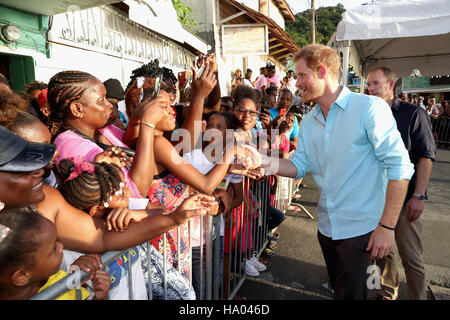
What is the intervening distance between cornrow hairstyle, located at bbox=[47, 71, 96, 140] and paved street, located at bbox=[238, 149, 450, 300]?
2.62 metres

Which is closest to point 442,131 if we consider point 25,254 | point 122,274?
point 122,274

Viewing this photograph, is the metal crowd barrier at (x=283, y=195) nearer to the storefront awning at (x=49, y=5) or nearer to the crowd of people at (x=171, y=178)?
the crowd of people at (x=171, y=178)

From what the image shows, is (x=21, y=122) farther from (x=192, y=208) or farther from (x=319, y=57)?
(x=319, y=57)

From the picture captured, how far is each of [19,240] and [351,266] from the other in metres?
2.12

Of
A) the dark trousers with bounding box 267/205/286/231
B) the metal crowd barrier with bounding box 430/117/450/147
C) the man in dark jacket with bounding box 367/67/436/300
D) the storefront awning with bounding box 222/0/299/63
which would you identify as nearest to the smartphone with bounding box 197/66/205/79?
the man in dark jacket with bounding box 367/67/436/300

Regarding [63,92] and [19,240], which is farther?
[63,92]

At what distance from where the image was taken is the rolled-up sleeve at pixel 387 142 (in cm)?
192

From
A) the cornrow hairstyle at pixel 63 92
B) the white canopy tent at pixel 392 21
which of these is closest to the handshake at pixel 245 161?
the cornrow hairstyle at pixel 63 92

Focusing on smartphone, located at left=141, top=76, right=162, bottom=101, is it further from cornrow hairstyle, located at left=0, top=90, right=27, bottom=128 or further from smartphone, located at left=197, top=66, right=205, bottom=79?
cornrow hairstyle, located at left=0, top=90, right=27, bottom=128

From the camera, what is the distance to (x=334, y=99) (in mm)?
2250

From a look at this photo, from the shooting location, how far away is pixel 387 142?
1967 mm

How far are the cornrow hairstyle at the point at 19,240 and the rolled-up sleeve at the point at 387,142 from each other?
2051 mm
